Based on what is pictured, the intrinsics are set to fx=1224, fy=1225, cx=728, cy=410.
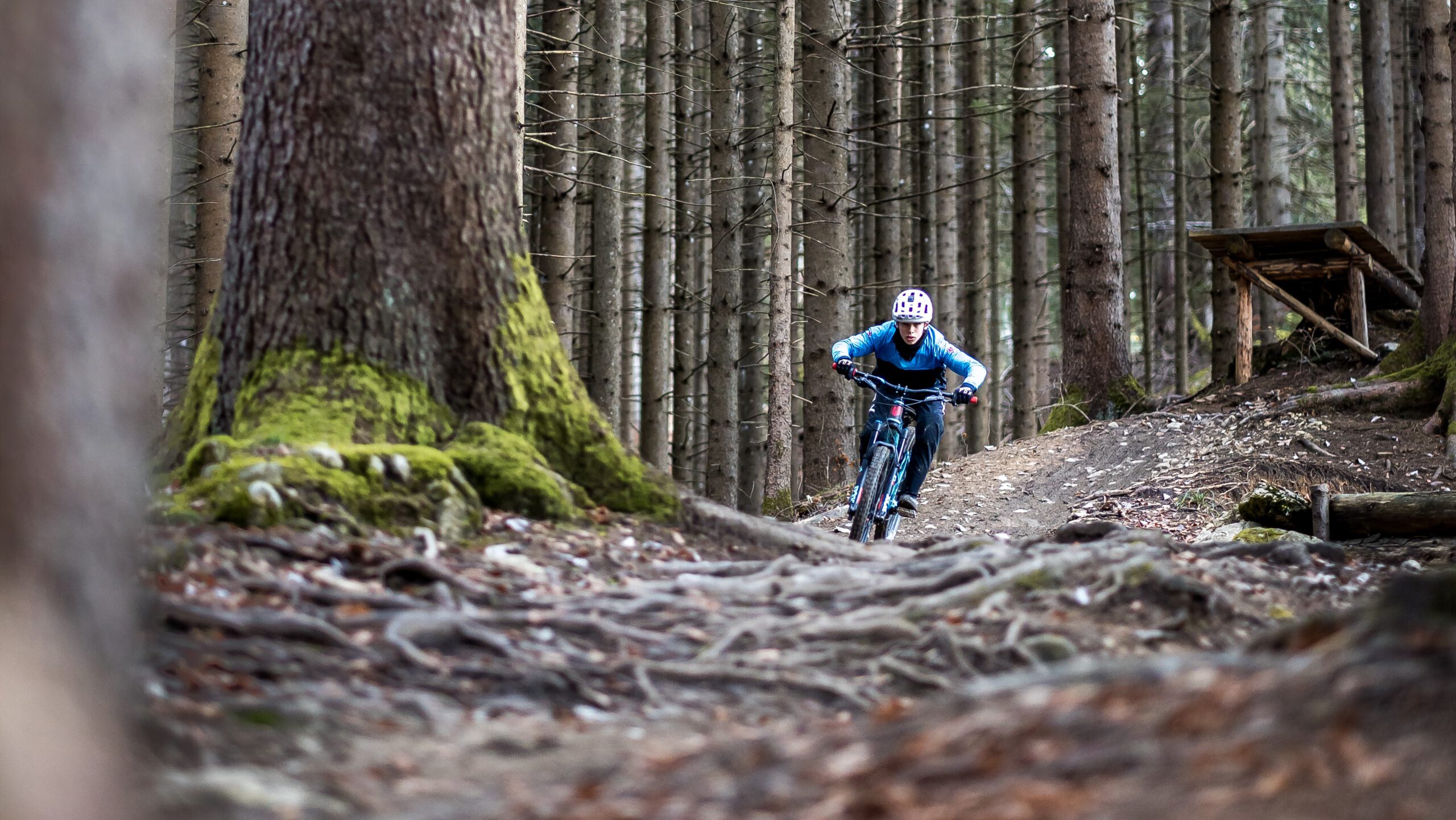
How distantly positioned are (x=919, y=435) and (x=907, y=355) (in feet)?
1.86

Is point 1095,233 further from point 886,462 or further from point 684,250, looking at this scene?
point 684,250

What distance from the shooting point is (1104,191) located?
13.8 meters

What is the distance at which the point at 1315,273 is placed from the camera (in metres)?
13.1

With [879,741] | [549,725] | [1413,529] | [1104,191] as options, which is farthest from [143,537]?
[1104,191]

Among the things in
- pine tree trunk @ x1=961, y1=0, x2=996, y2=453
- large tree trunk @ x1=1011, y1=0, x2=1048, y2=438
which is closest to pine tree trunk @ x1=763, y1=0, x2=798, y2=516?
large tree trunk @ x1=1011, y1=0, x2=1048, y2=438

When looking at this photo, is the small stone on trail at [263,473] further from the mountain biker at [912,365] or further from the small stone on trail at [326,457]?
the mountain biker at [912,365]

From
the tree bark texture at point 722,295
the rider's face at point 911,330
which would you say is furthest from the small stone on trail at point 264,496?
the tree bark texture at point 722,295

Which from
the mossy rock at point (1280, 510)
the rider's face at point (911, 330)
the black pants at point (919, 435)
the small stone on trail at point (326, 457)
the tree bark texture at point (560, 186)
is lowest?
the mossy rock at point (1280, 510)

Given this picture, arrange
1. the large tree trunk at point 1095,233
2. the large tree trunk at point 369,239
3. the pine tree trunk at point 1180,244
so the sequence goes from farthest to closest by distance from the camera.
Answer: the pine tree trunk at point 1180,244, the large tree trunk at point 1095,233, the large tree trunk at point 369,239

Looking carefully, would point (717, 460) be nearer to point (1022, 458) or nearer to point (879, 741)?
point (1022, 458)

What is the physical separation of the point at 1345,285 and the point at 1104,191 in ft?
9.04

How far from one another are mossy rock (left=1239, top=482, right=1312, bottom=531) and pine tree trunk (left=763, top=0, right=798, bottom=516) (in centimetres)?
551

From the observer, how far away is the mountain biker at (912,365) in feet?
27.3

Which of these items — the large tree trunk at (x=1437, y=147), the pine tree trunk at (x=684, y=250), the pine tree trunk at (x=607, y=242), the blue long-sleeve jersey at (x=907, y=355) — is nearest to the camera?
the blue long-sleeve jersey at (x=907, y=355)
